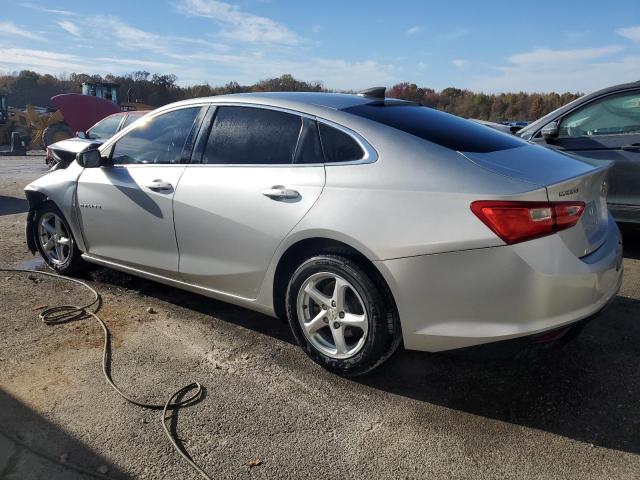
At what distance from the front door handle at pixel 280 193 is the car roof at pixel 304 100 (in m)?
0.51

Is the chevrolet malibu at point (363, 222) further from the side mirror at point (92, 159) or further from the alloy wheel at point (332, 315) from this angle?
the side mirror at point (92, 159)

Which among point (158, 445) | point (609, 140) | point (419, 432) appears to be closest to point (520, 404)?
point (419, 432)

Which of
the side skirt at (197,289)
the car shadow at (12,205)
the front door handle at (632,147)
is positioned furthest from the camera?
the car shadow at (12,205)

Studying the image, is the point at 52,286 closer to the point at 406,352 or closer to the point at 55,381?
the point at 55,381

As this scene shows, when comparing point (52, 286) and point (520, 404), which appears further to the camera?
point (52, 286)

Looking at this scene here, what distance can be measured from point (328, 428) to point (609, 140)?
14.1 ft

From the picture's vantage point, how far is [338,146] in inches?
124

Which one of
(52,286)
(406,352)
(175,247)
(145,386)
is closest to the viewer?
(145,386)

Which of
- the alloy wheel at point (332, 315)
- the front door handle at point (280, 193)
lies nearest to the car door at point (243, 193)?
the front door handle at point (280, 193)

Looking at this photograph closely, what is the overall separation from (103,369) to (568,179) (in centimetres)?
277

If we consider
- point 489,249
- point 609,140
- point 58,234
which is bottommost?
point 58,234

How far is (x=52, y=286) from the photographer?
4754mm

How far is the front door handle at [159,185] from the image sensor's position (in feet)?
12.5

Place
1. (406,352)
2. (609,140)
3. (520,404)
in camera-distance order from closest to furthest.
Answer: (520,404) → (406,352) → (609,140)
